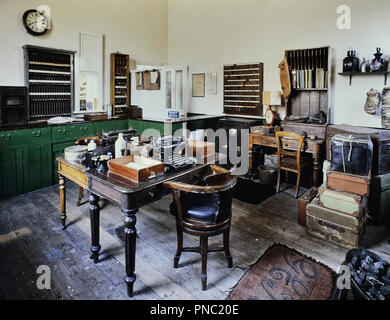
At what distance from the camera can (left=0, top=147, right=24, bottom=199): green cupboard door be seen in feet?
14.1

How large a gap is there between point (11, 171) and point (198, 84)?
4.26 metres

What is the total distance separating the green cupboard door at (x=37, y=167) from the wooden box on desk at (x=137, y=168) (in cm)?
279

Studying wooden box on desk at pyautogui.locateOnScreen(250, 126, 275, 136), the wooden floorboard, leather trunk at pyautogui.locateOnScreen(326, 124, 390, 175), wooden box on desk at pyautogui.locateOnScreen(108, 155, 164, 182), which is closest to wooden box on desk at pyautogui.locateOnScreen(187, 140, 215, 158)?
wooden box on desk at pyautogui.locateOnScreen(108, 155, 164, 182)

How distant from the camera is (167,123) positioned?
18.8 ft

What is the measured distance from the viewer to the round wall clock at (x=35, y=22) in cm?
487

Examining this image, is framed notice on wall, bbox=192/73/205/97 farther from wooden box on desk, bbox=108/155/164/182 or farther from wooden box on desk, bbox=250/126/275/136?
wooden box on desk, bbox=108/155/164/182

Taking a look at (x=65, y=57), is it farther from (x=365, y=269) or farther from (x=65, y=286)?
(x=365, y=269)

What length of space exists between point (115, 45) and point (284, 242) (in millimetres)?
5294

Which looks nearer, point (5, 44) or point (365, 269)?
point (365, 269)

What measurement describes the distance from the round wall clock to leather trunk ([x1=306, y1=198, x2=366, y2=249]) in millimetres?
5088

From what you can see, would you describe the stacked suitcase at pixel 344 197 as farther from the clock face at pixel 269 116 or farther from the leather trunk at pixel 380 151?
the clock face at pixel 269 116

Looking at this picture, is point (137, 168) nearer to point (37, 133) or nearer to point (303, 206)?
point (303, 206)

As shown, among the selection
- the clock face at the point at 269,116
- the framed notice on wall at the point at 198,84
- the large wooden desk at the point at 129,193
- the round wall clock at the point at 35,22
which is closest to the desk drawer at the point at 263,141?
the clock face at the point at 269,116
